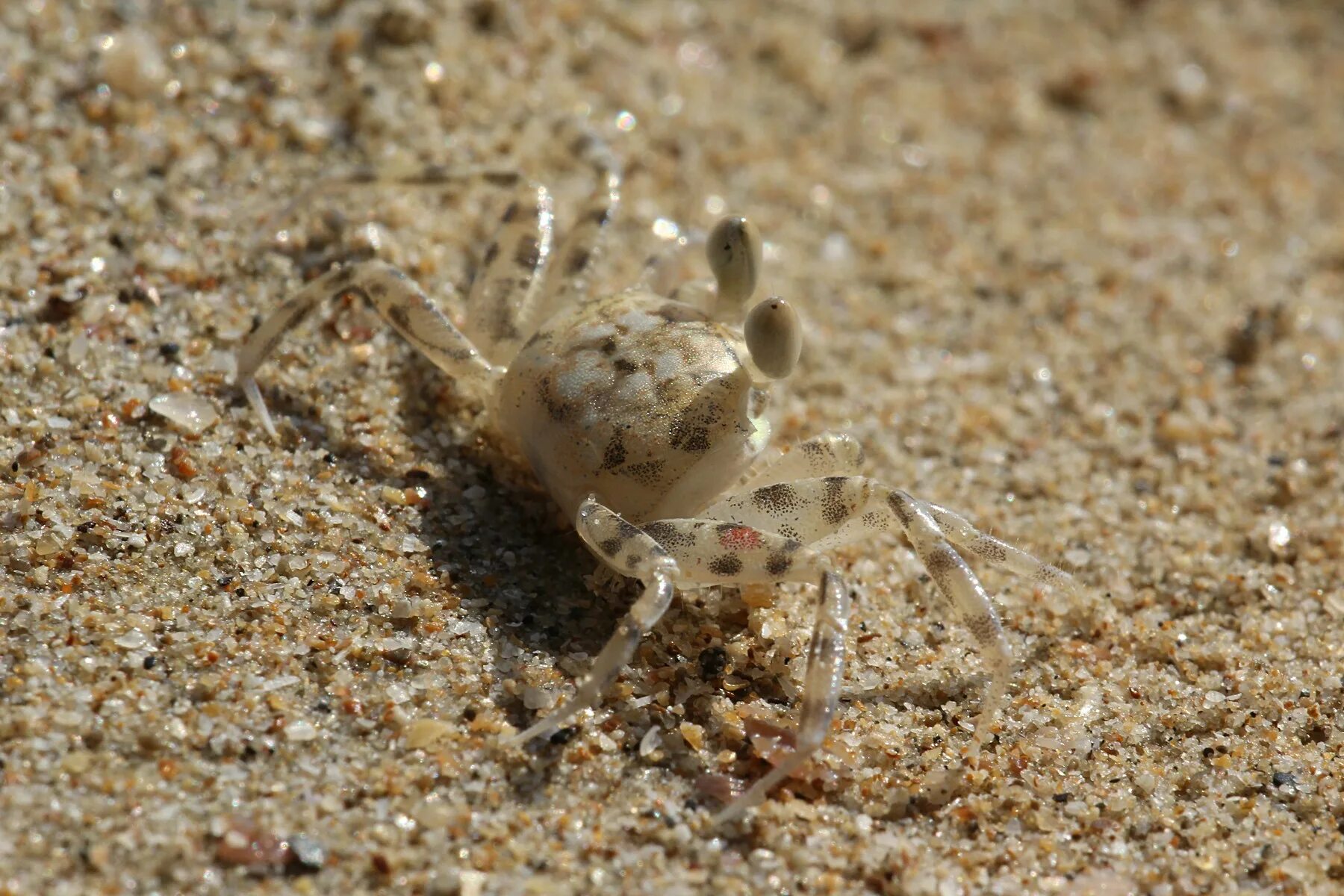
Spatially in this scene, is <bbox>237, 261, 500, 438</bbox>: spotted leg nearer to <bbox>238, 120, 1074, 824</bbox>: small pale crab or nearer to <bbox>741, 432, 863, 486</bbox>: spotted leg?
<bbox>238, 120, 1074, 824</bbox>: small pale crab

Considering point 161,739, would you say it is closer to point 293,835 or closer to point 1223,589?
point 293,835

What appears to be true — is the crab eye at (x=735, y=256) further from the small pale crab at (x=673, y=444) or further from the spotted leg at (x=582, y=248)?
the spotted leg at (x=582, y=248)

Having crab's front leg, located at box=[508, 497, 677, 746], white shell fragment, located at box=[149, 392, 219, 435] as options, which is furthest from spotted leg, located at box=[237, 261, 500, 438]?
crab's front leg, located at box=[508, 497, 677, 746]

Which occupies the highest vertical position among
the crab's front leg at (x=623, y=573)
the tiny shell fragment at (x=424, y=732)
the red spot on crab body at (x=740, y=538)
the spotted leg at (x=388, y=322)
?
the spotted leg at (x=388, y=322)

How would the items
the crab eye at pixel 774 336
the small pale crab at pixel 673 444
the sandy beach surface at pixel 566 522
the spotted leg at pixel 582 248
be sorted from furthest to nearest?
the spotted leg at pixel 582 248 → the crab eye at pixel 774 336 → the small pale crab at pixel 673 444 → the sandy beach surface at pixel 566 522

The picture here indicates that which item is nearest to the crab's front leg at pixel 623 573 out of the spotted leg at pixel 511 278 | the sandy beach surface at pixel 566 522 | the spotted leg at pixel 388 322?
the sandy beach surface at pixel 566 522

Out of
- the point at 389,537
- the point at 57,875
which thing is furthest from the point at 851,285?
the point at 57,875

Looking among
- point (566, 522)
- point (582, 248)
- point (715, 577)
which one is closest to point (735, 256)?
point (582, 248)
